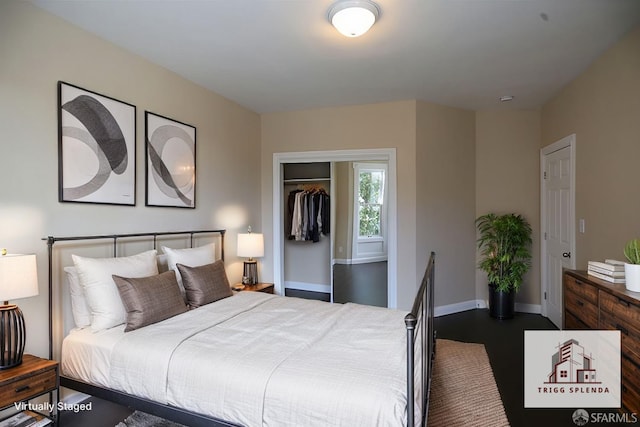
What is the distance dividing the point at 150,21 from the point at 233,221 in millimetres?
2333

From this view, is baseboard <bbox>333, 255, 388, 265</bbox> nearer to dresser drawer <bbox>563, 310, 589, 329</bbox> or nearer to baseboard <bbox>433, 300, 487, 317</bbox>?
baseboard <bbox>433, 300, 487, 317</bbox>

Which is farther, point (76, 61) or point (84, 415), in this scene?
point (76, 61)

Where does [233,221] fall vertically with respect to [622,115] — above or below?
below

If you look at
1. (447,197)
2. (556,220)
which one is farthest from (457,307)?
(556,220)

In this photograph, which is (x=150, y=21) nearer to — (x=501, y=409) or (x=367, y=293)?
(x=501, y=409)

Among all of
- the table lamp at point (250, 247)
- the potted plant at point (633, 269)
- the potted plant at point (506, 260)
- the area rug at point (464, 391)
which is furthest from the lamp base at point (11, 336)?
the potted plant at point (506, 260)

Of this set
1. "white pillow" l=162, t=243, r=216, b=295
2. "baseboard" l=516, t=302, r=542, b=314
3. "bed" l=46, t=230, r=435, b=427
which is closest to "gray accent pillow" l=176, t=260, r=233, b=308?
"white pillow" l=162, t=243, r=216, b=295

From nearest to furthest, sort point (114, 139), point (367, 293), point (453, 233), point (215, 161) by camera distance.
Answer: point (114, 139) < point (215, 161) < point (453, 233) < point (367, 293)

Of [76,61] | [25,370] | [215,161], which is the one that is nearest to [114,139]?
[76,61]

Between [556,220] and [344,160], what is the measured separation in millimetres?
2627

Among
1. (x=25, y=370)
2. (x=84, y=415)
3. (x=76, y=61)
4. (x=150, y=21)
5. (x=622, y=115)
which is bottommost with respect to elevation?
(x=84, y=415)

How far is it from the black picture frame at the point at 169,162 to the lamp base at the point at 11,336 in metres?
1.35

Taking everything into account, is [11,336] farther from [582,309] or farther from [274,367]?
[582,309]

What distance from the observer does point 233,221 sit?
4.31 metres
